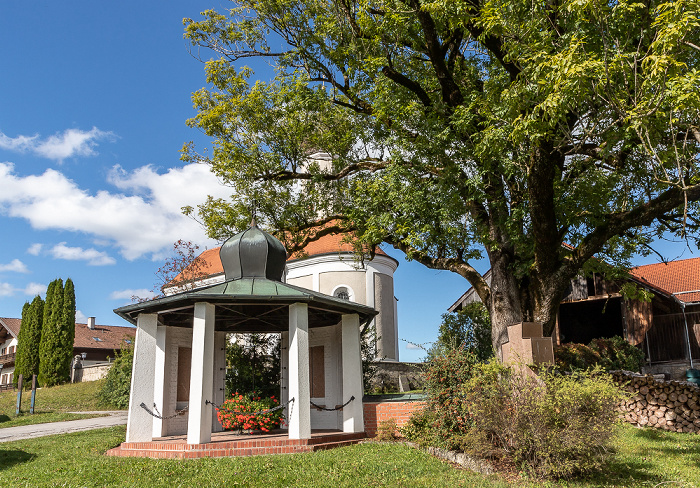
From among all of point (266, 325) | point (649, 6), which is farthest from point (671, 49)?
point (266, 325)

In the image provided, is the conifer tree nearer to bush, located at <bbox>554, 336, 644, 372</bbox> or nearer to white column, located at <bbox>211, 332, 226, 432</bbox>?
white column, located at <bbox>211, 332, 226, 432</bbox>

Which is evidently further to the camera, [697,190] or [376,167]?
[376,167]

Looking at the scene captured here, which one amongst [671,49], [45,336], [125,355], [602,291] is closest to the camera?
[671,49]

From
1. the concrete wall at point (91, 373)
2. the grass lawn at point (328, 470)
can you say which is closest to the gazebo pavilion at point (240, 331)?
the grass lawn at point (328, 470)

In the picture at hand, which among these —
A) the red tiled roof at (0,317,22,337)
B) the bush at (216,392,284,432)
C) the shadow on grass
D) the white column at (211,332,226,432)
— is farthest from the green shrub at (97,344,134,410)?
the red tiled roof at (0,317,22,337)

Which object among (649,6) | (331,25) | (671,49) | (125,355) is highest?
(331,25)

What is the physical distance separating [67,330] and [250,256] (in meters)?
34.0

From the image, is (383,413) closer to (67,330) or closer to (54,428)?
(54,428)

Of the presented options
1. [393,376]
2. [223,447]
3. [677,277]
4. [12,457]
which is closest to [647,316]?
[677,277]

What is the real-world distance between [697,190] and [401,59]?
7.88 meters

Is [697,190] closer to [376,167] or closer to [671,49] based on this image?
[671,49]

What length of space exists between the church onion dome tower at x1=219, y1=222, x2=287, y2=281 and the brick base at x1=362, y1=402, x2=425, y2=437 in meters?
3.82

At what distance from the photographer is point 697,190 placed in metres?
10.0

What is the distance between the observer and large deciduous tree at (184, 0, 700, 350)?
8.74 m
